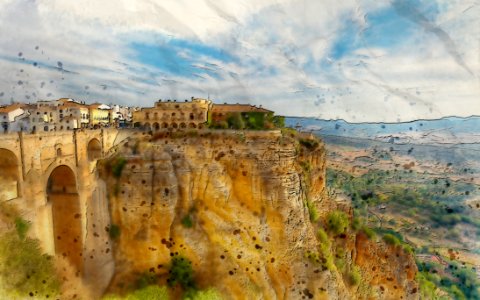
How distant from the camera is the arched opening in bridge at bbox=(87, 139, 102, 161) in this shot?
9.31 metres

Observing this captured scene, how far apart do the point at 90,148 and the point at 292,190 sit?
6025 mm

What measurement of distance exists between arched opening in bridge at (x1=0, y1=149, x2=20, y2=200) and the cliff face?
8.31ft

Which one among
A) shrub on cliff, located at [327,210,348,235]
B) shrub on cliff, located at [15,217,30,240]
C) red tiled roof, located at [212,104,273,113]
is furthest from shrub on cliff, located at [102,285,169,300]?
red tiled roof, located at [212,104,273,113]

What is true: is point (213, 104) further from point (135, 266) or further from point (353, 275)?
point (353, 275)

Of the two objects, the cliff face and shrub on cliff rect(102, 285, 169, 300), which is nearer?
shrub on cliff rect(102, 285, 169, 300)

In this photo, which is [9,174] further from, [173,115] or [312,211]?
[312,211]

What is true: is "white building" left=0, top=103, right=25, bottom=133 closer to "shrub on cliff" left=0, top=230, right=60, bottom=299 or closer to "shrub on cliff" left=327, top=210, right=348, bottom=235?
"shrub on cliff" left=0, top=230, right=60, bottom=299

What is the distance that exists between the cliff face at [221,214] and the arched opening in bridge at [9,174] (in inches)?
99.7

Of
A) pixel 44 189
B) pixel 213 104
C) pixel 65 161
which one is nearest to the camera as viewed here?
pixel 44 189

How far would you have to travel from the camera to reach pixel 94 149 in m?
9.50

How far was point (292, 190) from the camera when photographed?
9.81 m

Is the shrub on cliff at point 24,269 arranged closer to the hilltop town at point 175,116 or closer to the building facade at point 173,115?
the hilltop town at point 175,116

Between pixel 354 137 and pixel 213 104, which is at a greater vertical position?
pixel 213 104

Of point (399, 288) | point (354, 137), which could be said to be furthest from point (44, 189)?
point (354, 137)
